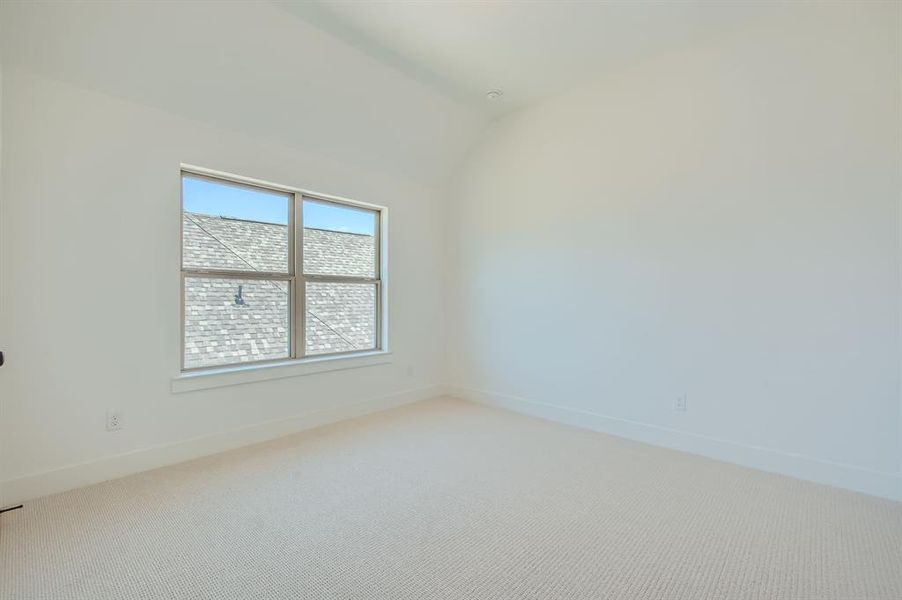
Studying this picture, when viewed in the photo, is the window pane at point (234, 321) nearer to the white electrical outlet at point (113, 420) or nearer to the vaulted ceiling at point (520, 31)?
the white electrical outlet at point (113, 420)

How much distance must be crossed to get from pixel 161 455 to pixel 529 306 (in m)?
3.10

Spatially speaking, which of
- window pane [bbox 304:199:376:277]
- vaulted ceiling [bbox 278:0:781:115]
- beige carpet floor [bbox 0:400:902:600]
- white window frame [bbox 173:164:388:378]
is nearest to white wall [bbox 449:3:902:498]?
vaulted ceiling [bbox 278:0:781:115]

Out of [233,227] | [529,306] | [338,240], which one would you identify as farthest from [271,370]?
[529,306]

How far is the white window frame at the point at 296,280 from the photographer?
296cm

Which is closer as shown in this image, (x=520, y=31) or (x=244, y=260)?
(x=520, y=31)

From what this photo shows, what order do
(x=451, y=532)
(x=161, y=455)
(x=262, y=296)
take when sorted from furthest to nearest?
(x=262, y=296) < (x=161, y=455) < (x=451, y=532)

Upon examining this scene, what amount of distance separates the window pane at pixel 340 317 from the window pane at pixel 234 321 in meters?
0.26

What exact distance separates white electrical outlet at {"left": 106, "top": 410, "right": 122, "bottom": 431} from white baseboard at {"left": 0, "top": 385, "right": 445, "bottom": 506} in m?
0.17

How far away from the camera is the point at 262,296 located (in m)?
3.37

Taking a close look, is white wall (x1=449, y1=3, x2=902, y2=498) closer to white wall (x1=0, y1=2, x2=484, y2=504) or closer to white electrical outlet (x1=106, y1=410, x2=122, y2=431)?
white wall (x1=0, y1=2, x2=484, y2=504)

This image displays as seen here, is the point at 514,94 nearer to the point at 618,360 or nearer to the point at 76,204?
the point at 618,360

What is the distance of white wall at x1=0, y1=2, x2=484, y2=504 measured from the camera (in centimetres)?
225

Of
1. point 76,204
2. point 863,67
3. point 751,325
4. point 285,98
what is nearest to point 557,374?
point 751,325

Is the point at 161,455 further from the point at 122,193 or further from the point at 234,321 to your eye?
the point at 122,193
